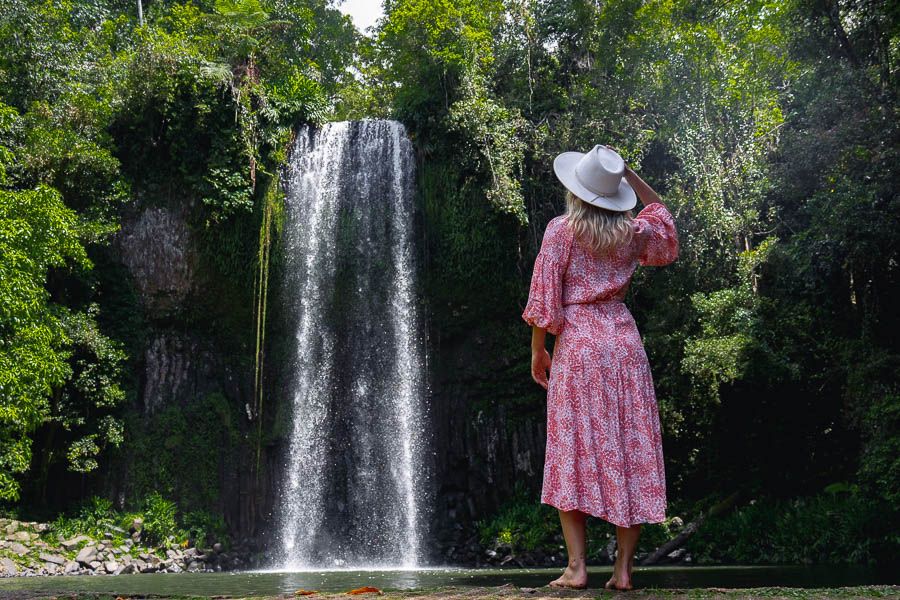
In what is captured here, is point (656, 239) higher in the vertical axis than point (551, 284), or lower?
higher

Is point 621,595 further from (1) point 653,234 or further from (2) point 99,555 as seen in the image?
(2) point 99,555

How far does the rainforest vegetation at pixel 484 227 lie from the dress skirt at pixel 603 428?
9457 mm

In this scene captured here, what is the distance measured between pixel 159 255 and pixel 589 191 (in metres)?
14.7

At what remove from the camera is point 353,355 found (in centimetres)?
1608

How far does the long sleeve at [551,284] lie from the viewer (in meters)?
3.87

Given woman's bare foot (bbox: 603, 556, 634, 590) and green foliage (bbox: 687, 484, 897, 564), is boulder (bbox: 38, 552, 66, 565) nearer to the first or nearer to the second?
green foliage (bbox: 687, 484, 897, 564)

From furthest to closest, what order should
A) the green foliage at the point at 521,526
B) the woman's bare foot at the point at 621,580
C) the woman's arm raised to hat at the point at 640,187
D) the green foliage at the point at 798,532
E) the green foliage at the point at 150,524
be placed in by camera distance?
the green foliage at the point at 150,524, the green foliage at the point at 521,526, the green foliage at the point at 798,532, the woman's arm raised to hat at the point at 640,187, the woman's bare foot at the point at 621,580

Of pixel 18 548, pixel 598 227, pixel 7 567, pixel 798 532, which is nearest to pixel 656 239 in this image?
pixel 598 227

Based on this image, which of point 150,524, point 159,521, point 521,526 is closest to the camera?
point 521,526

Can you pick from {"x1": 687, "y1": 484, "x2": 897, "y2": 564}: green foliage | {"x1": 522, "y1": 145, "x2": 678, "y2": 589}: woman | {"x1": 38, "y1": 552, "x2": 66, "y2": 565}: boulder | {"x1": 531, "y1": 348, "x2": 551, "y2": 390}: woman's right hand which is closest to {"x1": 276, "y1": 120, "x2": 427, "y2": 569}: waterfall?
{"x1": 38, "y1": 552, "x2": 66, "y2": 565}: boulder

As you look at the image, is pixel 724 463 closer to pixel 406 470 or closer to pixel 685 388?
pixel 685 388

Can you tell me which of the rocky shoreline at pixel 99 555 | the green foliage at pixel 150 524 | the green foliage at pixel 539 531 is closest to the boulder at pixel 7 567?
the rocky shoreline at pixel 99 555

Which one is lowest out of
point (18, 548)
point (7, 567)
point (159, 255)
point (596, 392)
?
point (7, 567)

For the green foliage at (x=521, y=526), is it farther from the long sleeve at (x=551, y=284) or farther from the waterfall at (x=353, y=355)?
the long sleeve at (x=551, y=284)
